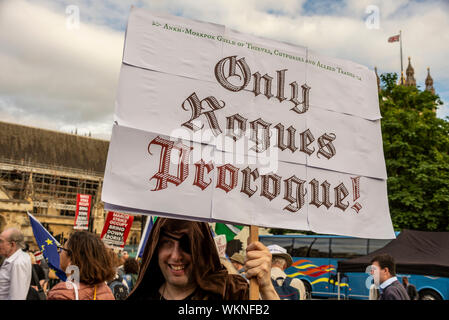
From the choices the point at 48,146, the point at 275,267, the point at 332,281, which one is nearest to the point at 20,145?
the point at 48,146

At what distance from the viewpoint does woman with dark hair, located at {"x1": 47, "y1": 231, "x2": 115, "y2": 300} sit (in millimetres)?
3137

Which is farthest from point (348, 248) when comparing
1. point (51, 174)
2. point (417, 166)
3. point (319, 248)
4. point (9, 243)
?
point (51, 174)

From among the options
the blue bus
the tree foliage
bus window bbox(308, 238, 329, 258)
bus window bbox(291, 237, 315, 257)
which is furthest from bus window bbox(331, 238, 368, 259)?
the tree foliage

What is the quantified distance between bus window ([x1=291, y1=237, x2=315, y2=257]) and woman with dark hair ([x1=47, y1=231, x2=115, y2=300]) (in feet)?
61.8

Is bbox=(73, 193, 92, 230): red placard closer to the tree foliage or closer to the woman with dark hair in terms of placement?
the woman with dark hair

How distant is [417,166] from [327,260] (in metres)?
6.09

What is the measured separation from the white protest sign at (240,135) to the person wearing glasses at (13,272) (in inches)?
108

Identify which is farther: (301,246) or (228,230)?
(301,246)

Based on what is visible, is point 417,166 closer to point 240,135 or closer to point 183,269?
point 240,135

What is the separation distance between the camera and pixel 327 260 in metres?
20.9

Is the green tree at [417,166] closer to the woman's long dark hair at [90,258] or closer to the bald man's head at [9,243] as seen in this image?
the bald man's head at [9,243]

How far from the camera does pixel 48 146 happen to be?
212 feet

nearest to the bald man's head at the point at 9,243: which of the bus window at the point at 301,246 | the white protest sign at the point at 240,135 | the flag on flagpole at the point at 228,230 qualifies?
the white protest sign at the point at 240,135
